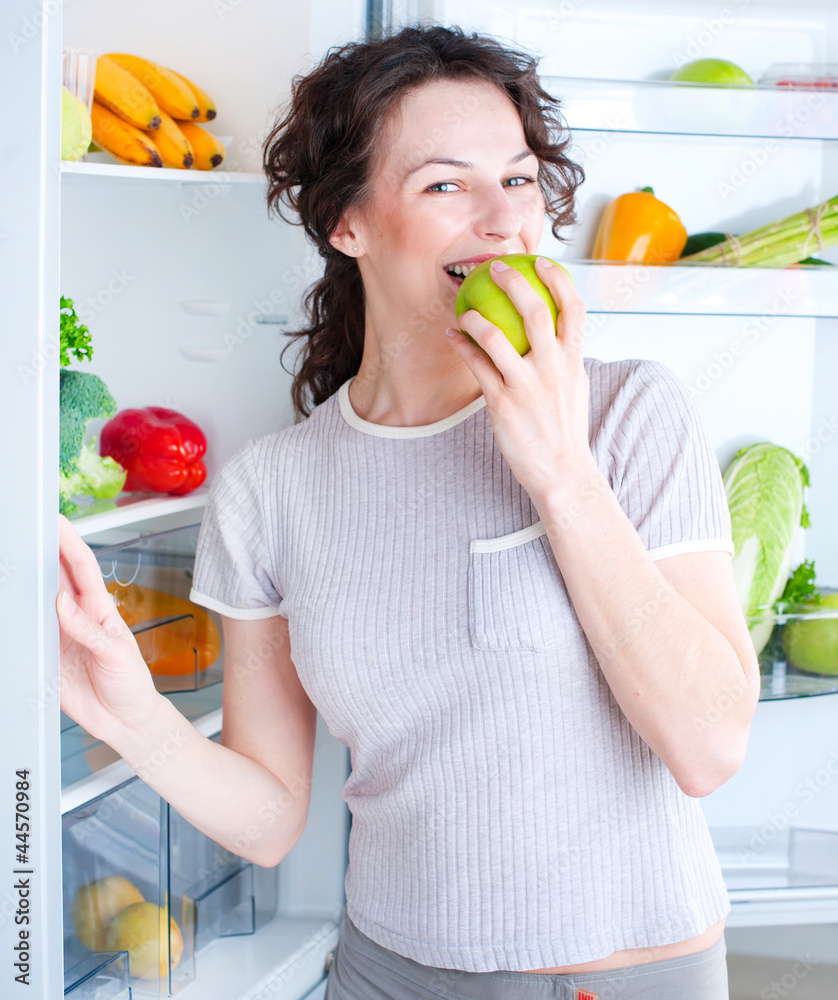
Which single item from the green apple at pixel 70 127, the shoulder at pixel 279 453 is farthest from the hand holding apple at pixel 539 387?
the green apple at pixel 70 127

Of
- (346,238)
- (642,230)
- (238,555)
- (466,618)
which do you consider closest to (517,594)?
(466,618)

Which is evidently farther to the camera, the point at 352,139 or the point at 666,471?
the point at 352,139

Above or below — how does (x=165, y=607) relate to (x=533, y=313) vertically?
below

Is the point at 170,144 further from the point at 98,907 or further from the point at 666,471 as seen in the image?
the point at 98,907

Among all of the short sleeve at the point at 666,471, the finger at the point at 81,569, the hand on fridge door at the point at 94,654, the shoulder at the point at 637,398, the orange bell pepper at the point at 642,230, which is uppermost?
the orange bell pepper at the point at 642,230

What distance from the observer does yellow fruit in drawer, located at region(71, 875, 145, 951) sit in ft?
3.64

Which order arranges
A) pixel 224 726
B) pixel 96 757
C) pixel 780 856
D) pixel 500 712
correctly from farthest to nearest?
pixel 780 856
pixel 96 757
pixel 224 726
pixel 500 712

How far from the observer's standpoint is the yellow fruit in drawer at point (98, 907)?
1108 mm

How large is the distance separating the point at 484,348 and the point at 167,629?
2.34 ft

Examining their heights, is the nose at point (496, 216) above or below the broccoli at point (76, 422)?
above

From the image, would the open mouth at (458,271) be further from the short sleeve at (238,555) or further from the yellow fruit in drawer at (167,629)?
the yellow fruit in drawer at (167,629)

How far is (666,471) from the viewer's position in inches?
31.1

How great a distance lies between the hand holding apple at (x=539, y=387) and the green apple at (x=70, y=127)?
0.62 metres

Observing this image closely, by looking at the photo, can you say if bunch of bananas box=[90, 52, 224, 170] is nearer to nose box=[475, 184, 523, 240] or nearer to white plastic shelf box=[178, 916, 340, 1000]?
nose box=[475, 184, 523, 240]
